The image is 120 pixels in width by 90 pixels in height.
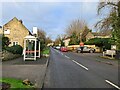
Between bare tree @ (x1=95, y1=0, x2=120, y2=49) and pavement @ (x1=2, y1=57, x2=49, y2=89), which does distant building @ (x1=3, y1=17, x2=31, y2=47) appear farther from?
pavement @ (x1=2, y1=57, x2=49, y2=89)

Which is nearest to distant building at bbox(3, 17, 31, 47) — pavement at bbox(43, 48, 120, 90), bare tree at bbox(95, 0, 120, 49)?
bare tree at bbox(95, 0, 120, 49)

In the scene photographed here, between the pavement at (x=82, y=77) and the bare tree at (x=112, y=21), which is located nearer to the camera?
the pavement at (x=82, y=77)

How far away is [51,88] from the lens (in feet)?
33.6

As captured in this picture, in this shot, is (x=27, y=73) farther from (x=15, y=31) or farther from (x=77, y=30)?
(x=77, y=30)

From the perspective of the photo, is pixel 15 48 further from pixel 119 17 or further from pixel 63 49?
pixel 63 49

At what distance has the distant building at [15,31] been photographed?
176 ft

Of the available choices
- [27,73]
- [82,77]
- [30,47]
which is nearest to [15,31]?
[30,47]

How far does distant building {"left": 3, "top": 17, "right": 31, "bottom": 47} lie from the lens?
2113 inches

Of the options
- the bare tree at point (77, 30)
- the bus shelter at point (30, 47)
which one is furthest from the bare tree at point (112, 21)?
the bare tree at point (77, 30)

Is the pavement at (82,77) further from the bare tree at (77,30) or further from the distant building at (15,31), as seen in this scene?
the bare tree at (77,30)

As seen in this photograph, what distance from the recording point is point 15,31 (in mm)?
54469

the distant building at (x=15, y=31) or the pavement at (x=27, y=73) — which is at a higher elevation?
the distant building at (x=15, y=31)

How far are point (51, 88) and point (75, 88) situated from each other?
37.4 inches

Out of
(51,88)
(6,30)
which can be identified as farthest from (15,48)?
(51,88)
